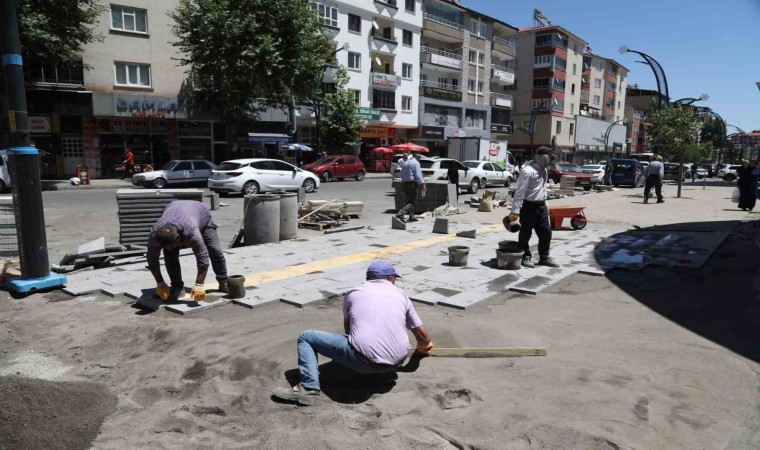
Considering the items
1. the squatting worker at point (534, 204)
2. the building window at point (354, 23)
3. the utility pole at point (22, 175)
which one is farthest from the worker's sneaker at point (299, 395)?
the building window at point (354, 23)

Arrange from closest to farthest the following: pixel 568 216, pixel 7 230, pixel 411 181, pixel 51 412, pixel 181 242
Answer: pixel 51 412 < pixel 181 242 < pixel 7 230 < pixel 568 216 < pixel 411 181

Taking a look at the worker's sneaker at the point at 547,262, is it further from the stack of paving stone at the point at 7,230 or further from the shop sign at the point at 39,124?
the shop sign at the point at 39,124

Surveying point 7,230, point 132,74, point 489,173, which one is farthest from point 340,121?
point 7,230

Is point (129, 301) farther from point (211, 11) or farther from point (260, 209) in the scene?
point (211, 11)

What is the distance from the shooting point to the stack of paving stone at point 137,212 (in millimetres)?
8859

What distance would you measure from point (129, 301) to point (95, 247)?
2.39m

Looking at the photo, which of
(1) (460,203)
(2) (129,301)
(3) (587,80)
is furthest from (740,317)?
(3) (587,80)

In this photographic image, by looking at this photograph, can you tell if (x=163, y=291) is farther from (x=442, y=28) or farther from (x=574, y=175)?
(x=442, y=28)

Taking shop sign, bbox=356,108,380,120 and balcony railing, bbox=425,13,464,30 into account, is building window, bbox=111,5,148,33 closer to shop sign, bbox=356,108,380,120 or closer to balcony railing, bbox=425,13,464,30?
shop sign, bbox=356,108,380,120

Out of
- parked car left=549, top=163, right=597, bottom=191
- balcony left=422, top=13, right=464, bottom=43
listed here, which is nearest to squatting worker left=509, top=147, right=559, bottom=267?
parked car left=549, top=163, right=597, bottom=191

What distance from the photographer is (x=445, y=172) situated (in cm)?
2212

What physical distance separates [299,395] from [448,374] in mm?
1223

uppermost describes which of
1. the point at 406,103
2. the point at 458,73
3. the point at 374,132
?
the point at 458,73

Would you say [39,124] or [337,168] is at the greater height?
[39,124]
